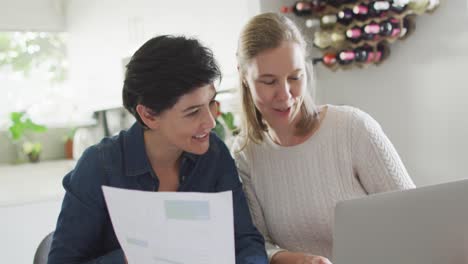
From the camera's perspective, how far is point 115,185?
1.19 meters

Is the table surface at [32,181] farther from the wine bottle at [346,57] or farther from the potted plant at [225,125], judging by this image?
the wine bottle at [346,57]

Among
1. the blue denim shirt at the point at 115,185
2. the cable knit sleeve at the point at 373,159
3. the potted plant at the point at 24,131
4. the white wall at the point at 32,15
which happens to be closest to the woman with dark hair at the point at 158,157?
the blue denim shirt at the point at 115,185

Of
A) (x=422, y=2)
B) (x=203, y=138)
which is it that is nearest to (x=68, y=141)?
(x=422, y=2)

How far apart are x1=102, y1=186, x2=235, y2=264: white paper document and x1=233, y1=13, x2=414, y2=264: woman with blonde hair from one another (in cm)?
28

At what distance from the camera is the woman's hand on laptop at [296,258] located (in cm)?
106

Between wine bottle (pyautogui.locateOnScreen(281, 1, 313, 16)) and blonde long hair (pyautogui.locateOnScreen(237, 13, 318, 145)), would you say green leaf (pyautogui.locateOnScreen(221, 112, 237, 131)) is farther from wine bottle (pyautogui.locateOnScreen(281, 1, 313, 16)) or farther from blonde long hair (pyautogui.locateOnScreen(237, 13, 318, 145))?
blonde long hair (pyautogui.locateOnScreen(237, 13, 318, 145))

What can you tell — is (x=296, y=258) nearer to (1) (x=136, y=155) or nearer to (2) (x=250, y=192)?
(2) (x=250, y=192)

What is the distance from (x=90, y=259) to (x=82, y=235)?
68mm

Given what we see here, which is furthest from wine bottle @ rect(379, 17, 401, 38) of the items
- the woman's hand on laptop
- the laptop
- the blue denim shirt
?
the laptop

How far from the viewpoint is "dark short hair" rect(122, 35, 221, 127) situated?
43.8 inches

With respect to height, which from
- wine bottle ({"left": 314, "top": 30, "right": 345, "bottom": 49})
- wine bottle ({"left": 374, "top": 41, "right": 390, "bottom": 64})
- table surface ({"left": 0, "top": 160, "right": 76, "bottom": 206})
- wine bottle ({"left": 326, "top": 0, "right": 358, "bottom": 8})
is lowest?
table surface ({"left": 0, "top": 160, "right": 76, "bottom": 206})

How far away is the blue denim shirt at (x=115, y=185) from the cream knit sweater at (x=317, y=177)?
128 mm

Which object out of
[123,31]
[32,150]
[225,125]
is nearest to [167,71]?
[225,125]

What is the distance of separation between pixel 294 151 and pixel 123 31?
2.17 m
